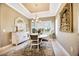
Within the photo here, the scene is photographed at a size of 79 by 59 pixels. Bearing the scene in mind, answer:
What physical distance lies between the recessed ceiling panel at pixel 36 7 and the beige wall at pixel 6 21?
0.31m

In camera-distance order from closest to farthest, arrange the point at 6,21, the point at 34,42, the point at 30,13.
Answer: the point at 6,21 < the point at 30,13 < the point at 34,42

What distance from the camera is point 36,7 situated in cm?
262

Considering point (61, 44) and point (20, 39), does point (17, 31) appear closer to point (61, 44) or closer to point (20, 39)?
point (20, 39)

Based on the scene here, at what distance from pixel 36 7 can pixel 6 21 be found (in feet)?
2.63

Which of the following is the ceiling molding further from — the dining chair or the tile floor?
the tile floor

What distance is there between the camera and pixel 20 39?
2.87m

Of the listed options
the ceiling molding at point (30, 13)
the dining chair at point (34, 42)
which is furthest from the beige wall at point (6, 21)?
the dining chair at point (34, 42)

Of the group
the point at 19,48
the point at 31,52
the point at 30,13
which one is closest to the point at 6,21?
the point at 30,13

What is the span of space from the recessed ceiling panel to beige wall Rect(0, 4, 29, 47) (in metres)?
0.31

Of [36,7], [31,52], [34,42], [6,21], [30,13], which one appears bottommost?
[31,52]

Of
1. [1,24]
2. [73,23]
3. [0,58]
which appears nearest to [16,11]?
[1,24]

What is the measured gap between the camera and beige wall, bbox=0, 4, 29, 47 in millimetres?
2523

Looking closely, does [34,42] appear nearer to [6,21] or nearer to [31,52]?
[31,52]

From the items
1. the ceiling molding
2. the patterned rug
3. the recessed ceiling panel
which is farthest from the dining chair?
the recessed ceiling panel
